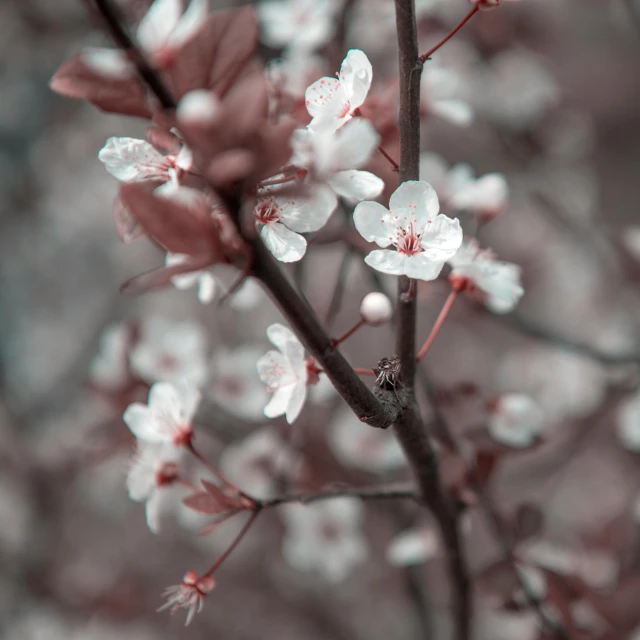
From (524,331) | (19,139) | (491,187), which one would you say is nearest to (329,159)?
(491,187)

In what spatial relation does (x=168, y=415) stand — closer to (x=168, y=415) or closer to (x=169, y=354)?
(x=168, y=415)

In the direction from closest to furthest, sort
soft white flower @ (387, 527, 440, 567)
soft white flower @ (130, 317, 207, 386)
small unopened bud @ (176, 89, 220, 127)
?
small unopened bud @ (176, 89, 220, 127) < soft white flower @ (387, 527, 440, 567) < soft white flower @ (130, 317, 207, 386)

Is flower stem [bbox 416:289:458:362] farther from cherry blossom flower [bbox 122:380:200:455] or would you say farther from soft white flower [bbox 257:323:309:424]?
cherry blossom flower [bbox 122:380:200:455]

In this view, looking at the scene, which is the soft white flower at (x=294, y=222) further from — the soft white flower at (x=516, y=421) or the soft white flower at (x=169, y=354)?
the soft white flower at (x=169, y=354)

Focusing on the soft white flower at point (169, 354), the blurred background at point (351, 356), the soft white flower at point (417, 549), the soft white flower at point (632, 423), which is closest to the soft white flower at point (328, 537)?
the blurred background at point (351, 356)

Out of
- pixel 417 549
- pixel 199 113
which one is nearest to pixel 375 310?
pixel 199 113

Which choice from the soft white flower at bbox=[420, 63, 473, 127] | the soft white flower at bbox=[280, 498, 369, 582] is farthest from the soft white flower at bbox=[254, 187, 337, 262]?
the soft white flower at bbox=[280, 498, 369, 582]
